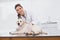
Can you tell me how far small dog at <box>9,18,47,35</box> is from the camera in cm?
169

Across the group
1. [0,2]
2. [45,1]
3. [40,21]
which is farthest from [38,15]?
[0,2]

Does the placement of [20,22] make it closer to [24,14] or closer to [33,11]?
[24,14]

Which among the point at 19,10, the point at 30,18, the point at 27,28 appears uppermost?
the point at 19,10

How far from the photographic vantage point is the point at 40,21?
66.7 inches

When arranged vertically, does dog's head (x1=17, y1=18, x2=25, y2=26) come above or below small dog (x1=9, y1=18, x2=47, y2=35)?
above

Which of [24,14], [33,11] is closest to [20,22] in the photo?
[24,14]

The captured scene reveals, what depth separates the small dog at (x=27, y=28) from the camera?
1.69m

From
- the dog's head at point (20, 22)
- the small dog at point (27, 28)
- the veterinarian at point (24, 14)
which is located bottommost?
the small dog at point (27, 28)

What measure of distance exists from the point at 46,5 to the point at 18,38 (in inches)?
23.1

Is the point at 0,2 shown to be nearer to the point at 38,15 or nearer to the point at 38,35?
the point at 38,15

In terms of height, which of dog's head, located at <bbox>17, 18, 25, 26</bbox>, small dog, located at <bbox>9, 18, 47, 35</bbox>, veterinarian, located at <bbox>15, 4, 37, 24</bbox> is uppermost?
veterinarian, located at <bbox>15, 4, 37, 24</bbox>

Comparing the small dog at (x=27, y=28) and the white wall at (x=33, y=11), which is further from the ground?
the white wall at (x=33, y=11)

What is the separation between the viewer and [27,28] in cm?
172

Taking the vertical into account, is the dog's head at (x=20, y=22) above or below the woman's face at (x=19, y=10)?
below
